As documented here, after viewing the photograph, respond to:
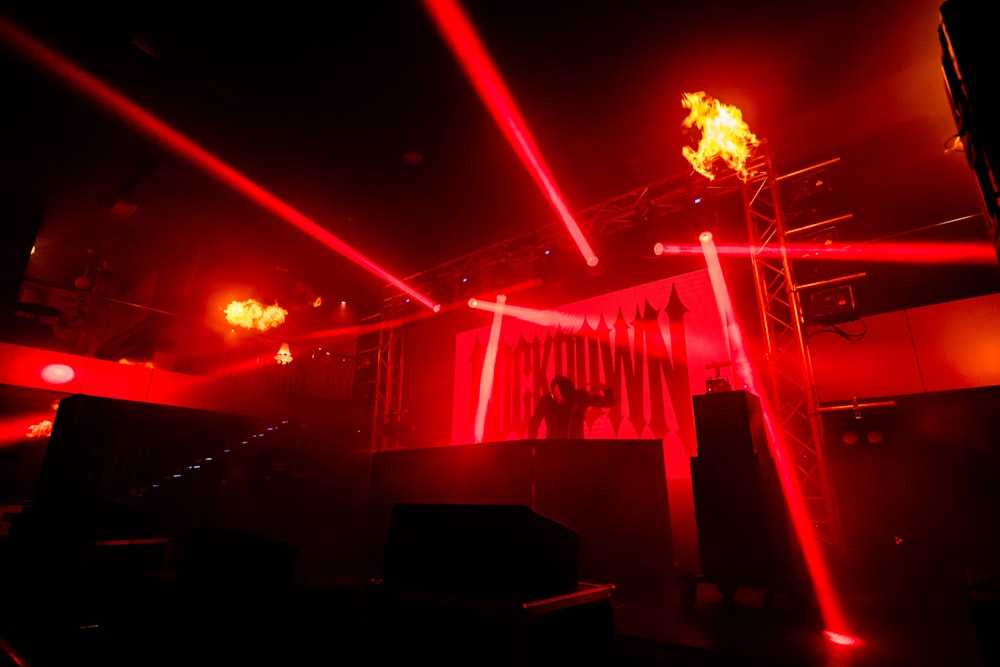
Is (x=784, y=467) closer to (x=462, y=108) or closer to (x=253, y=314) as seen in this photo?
(x=462, y=108)

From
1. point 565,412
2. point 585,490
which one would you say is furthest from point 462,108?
point 585,490

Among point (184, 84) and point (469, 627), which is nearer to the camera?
point (469, 627)

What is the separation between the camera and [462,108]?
5.15m

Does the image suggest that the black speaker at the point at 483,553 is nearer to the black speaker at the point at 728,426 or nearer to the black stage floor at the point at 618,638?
the black stage floor at the point at 618,638

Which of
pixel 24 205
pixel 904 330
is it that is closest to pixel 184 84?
pixel 24 205

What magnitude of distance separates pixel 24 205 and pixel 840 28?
390 inches

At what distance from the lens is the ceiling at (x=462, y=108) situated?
4.31 meters

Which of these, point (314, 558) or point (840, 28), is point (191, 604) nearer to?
point (314, 558)

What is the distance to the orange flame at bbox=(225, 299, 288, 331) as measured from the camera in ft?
30.7

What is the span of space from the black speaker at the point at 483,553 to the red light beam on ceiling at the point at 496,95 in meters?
3.95

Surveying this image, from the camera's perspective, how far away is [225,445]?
5652mm

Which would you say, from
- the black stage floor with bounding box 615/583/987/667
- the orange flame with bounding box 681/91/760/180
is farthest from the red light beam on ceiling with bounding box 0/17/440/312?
the black stage floor with bounding box 615/583/987/667

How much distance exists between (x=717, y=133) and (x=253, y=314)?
810 centimetres

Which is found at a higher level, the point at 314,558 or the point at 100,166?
the point at 100,166
